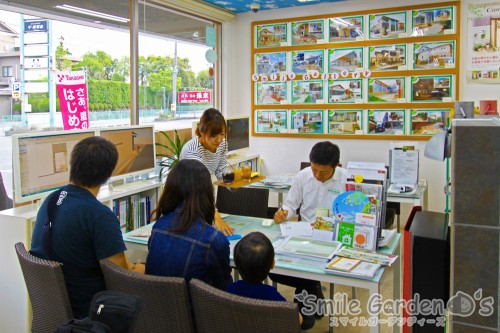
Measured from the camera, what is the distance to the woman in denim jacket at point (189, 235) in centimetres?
180

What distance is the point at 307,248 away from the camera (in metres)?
2.29

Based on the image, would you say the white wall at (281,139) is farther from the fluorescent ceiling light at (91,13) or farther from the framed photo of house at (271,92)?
the fluorescent ceiling light at (91,13)

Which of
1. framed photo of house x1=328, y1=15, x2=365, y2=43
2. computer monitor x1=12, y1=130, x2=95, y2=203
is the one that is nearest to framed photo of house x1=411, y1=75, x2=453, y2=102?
framed photo of house x1=328, y1=15, x2=365, y2=43

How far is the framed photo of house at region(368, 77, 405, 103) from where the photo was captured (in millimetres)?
5031

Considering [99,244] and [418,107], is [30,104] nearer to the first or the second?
[99,244]

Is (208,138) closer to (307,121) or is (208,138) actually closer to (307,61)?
(307,121)

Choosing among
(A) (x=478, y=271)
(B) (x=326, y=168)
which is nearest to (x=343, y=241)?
(B) (x=326, y=168)

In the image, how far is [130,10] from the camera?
14.3 feet

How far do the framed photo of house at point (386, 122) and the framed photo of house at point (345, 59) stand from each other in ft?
1.86

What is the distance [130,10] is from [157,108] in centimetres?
101

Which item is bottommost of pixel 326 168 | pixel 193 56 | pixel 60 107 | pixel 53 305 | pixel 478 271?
pixel 53 305

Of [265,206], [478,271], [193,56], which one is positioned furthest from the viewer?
[193,56]

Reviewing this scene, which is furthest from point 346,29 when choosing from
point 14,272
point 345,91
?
point 14,272

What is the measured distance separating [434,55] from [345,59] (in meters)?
0.97
